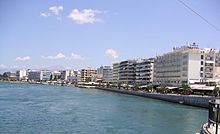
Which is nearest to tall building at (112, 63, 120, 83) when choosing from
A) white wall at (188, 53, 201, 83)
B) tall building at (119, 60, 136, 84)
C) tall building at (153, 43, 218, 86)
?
tall building at (119, 60, 136, 84)

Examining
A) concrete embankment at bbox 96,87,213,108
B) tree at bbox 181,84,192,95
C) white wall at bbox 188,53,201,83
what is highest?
white wall at bbox 188,53,201,83

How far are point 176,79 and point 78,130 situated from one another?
212 feet

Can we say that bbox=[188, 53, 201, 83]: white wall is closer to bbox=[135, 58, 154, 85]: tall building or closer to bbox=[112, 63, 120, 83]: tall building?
bbox=[135, 58, 154, 85]: tall building

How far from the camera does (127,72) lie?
141500 millimetres

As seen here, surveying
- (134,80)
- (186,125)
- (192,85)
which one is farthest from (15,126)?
(134,80)

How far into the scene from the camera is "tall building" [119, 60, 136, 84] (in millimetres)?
136375

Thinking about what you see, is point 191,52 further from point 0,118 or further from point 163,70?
point 0,118

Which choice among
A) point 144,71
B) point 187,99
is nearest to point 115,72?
point 144,71

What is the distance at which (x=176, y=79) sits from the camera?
86.8 meters

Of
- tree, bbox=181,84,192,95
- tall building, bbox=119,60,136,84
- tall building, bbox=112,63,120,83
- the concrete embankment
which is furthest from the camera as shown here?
tall building, bbox=112,63,120,83

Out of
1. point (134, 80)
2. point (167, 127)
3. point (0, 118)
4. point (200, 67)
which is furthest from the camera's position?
point (134, 80)

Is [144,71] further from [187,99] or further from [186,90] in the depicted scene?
[187,99]

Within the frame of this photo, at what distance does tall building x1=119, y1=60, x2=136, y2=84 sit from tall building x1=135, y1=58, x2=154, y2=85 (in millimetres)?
4580

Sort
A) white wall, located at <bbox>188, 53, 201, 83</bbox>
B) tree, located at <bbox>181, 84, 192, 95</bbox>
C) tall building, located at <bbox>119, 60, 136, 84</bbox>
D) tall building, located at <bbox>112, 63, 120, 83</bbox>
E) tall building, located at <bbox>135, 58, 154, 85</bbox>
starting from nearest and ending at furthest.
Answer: tree, located at <bbox>181, 84, 192, 95</bbox> < white wall, located at <bbox>188, 53, 201, 83</bbox> < tall building, located at <bbox>135, 58, 154, 85</bbox> < tall building, located at <bbox>119, 60, 136, 84</bbox> < tall building, located at <bbox>112, 63, 120, 83</bbox>
